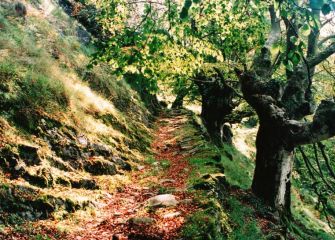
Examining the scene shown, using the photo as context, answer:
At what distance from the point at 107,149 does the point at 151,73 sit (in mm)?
3713

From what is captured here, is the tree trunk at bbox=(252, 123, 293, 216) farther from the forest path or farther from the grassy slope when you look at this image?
the forest path

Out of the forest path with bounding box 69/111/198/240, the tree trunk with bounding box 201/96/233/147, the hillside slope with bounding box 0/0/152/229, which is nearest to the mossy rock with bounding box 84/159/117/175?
the hillside slope with bounding box 0/0/152/229

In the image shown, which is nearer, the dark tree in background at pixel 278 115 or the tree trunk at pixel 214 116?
the dark tree in background at pixel 278 115

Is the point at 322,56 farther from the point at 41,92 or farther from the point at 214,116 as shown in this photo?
the point at 214,116

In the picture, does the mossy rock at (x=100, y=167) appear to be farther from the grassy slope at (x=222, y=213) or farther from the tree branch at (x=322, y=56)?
the tree branch at (x=322, y=56)

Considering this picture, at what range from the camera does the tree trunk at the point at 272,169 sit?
10.9 metres

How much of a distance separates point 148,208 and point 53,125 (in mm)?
3689

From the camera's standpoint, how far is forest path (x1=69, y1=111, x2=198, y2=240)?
277 inches

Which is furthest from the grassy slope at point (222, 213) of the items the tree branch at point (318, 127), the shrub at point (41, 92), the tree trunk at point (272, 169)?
the shrub at point (41, 92)

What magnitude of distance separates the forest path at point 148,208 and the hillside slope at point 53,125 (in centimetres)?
58

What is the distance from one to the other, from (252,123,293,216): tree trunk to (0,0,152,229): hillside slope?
433 cm

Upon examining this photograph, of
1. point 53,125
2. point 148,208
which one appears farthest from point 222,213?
point 53,125

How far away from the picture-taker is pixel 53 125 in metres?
9.89

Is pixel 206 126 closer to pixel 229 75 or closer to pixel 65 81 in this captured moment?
pixel 229 75
